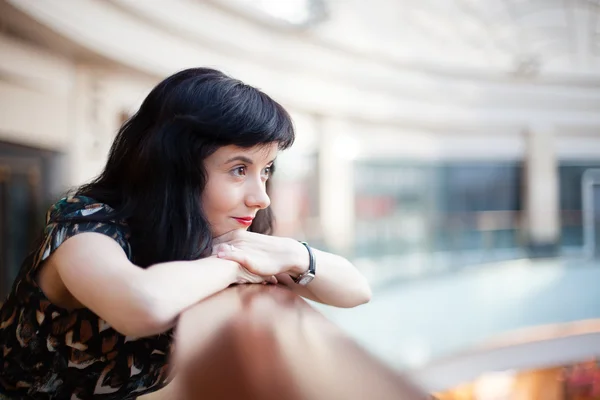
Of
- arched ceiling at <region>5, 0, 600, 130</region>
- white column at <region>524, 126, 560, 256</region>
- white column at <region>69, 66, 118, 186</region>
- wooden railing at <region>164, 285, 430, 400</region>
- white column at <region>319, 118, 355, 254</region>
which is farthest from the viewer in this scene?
white column at <region>524, 126, 560, 256</region>

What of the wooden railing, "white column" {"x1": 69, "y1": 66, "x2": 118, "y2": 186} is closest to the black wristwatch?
the wooden railing

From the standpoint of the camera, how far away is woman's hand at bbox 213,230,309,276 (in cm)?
111

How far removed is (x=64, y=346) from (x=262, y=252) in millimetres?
375

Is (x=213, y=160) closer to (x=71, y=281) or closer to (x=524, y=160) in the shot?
(x=71, y=281)

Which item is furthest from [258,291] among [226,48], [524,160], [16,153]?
[524,160]


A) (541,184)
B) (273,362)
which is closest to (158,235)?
(273,362)

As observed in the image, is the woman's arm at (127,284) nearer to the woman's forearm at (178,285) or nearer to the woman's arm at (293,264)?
the woman's forearm at (178,285)

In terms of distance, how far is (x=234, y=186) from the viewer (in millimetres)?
1183

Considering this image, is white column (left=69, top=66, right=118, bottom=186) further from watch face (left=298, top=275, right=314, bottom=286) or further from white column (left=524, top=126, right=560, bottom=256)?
white column (left=524, top=126, right=560, bottom=256)

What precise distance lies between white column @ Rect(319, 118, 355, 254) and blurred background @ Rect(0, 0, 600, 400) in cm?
3

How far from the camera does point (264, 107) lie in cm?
116

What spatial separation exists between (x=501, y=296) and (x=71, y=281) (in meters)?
11.4

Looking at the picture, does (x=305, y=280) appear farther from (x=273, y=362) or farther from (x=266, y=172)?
(x=273, y=362)

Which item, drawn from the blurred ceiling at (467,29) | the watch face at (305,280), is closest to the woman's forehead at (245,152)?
the watch face at (305,280)
